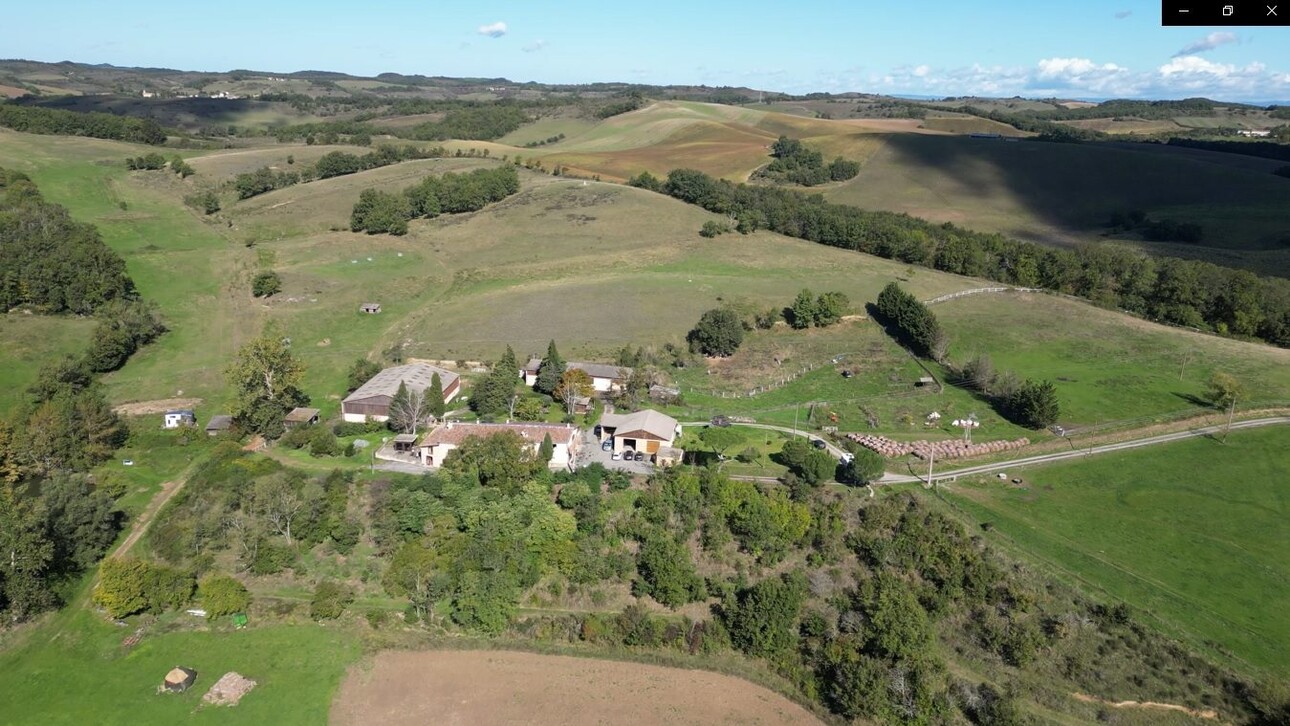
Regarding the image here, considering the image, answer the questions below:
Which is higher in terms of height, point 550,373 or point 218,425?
point 550,373

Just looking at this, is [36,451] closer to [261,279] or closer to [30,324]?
[30,324]

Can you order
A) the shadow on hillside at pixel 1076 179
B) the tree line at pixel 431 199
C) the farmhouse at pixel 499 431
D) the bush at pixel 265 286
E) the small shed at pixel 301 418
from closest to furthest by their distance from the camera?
the farmhouse at pixel 499 431, the small shed at pixel 301 418, the bush at pixel 265 286, the tree line at pixel 431 199, the shadow on hillside at pixel 1076 179

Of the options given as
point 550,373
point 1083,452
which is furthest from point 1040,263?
point 550,373

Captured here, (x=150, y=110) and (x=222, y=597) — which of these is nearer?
(x=222, y=597)

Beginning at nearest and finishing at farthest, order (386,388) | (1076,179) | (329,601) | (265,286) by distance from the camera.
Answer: (329,601)
(386,388)
(265,286)
(1076,179)

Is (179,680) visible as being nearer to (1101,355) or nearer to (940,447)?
(940,447)

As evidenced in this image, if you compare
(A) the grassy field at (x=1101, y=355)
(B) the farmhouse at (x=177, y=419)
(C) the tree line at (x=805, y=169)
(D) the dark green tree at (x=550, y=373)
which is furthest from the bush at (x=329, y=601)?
(C) the tree line at (x=805, y=169)

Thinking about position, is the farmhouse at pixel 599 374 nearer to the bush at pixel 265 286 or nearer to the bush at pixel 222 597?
the bush at pixel 222 597
